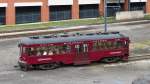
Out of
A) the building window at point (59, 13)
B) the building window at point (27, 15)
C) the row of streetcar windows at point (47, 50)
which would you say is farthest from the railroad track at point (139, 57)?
the building window at point (59, 13)

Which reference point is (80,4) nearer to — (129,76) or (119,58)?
(119,58)

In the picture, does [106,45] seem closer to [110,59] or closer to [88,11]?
[110,59]

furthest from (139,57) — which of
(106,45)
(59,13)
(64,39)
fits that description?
(59,13)

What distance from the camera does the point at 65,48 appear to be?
4275cm

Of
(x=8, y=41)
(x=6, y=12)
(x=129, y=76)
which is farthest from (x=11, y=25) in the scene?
(x=129, y=76)

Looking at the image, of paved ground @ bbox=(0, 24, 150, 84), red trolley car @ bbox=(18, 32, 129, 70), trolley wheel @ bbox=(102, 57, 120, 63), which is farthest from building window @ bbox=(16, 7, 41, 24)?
trolley wheel @ bbox=(102, 57, 120, 63)

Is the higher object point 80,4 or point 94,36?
point 80,4

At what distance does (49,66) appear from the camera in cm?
4206

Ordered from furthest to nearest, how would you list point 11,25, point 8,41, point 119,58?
point 11,25 → point 8,41 → point 119,58

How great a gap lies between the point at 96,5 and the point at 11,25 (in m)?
17.4

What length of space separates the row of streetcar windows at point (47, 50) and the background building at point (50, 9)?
28.8 meters

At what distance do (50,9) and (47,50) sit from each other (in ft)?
111

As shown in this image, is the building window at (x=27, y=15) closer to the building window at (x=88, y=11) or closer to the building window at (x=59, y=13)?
the building window at (x=59, y=13)

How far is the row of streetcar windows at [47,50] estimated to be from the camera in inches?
1634
